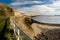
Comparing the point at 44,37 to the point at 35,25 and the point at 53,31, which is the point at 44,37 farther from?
the point at 35,25

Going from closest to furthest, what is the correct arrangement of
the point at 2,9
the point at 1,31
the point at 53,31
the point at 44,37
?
the point at 1,31 < the point at 2,9 < the point at 44,37 < the point at 53,31

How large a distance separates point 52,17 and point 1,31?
28.1ft

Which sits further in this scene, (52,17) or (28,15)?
(52,17)

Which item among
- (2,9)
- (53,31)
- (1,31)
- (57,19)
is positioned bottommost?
(53,31)

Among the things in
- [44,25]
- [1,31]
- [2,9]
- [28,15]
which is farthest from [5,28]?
[44,25]

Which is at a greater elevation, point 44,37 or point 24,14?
point 24,14

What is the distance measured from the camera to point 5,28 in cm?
205

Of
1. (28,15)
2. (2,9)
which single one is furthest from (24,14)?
(2,9)

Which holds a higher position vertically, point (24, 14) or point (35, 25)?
point (24, 14)

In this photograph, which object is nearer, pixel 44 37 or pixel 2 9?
pixel 2 9

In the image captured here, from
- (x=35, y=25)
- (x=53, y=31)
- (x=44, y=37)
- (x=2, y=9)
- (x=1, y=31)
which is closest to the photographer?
(x=1, y=31)

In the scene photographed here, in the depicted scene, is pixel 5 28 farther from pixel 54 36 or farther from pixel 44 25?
pixel 44 25

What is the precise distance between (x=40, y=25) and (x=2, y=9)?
5863 millimetres

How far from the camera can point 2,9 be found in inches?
219
